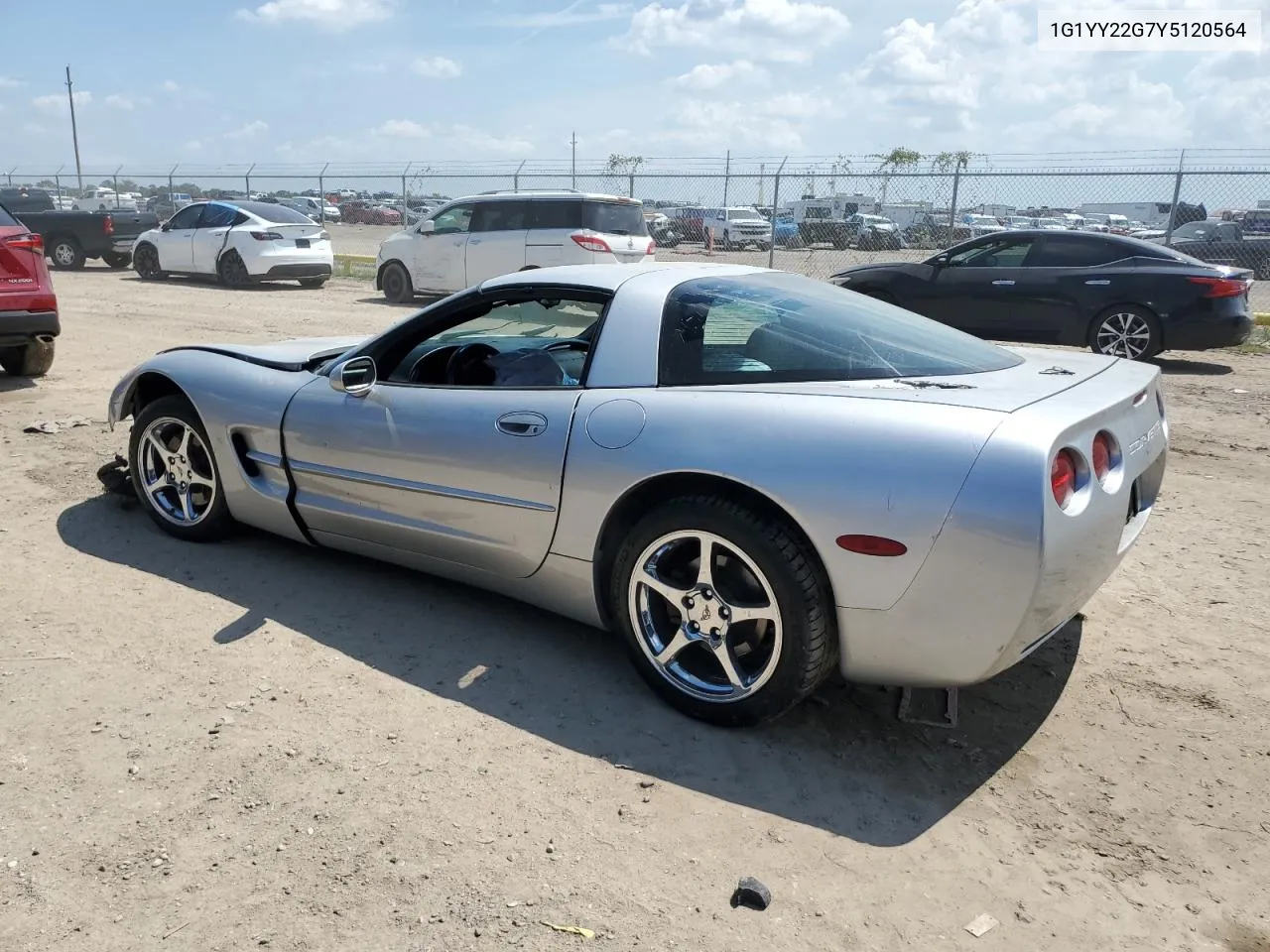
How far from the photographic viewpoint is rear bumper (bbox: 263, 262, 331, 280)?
1689 centimetres

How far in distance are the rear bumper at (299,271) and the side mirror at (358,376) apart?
13.9 meters

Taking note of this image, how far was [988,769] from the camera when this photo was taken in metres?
3.02

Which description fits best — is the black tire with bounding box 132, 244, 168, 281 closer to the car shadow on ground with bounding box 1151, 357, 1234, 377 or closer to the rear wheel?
the rear wheel

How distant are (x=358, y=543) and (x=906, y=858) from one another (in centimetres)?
246

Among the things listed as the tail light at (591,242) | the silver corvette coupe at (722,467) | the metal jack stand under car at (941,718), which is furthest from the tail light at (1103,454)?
the tail light at (591,242)

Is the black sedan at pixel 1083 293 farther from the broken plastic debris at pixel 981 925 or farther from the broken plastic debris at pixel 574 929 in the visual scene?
the broken plastic debris at pixel 574 929

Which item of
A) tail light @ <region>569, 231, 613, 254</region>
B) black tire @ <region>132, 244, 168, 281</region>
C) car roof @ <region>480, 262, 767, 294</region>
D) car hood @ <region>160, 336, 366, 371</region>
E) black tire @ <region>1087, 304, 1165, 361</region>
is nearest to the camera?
car roof @ <region>480, 262, 767, 294</region>

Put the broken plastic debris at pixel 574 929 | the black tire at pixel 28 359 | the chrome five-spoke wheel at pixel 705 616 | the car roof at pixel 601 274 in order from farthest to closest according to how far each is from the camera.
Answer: the black tire at pixel 28 359
the car roof at pixel 601 274
the chrome five-spoke wheel at pixel 705 616
the broken plastic debris at pixel 574 929

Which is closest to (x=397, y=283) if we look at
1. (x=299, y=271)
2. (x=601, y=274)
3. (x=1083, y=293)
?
(x=299, y=271)

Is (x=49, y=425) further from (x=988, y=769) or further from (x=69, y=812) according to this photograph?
(x=988, y=769)

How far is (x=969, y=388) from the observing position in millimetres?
3125

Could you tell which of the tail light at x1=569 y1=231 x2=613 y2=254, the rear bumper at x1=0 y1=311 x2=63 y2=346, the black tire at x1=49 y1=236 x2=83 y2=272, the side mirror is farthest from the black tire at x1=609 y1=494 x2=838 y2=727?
the black tire at x1=49 y1=236 x2=83 y2=272

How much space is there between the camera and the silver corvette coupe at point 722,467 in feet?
9.06

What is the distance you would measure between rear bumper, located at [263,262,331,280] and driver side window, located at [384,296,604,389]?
1394 centimetres
